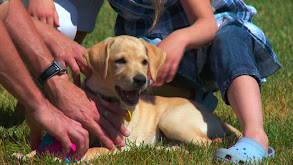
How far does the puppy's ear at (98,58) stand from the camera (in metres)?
3.06

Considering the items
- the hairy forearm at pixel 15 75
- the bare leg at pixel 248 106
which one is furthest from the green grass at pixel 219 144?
the hairy forearm at pixel 15 75

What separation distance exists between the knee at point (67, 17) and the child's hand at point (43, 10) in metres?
0.15

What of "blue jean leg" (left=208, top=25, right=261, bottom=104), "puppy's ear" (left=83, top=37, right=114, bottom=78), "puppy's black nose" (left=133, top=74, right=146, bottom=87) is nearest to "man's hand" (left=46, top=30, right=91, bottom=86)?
"puppy's ear" (left=83, top=37, right=114, bottom=78)

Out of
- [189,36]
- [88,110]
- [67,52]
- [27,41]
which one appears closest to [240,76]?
[189,36]

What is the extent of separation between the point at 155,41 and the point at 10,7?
4.45ft

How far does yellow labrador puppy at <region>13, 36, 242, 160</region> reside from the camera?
308 cm

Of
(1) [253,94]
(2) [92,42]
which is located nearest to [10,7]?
(1) [253,94]

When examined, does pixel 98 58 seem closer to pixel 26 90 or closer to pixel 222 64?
pixel 26 90

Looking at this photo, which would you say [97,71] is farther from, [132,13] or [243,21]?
[243,21]

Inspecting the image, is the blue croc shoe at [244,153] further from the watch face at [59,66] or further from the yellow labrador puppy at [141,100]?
the watch face at [59,66]

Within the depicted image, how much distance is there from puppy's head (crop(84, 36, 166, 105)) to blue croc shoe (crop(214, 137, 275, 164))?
74 centimetres

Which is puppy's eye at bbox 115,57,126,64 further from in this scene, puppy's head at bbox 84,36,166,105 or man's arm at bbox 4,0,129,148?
man's arm at bbox 4,0,129,148

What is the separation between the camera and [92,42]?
6789 mm

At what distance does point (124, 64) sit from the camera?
3.16m
